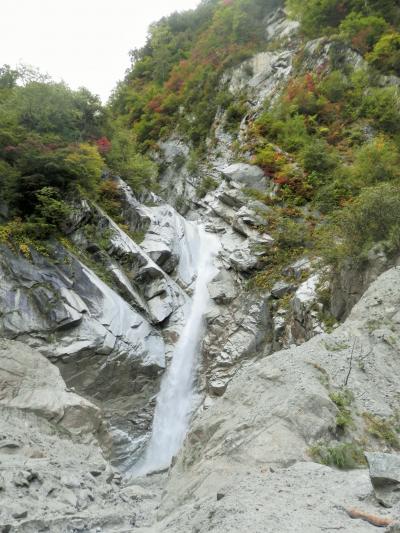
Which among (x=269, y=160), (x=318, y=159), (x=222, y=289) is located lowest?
(x=222, y=289)

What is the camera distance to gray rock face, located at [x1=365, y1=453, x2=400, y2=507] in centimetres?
417

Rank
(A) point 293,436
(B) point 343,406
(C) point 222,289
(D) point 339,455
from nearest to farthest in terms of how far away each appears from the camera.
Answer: (D) point 339,455
(A) point 293,436
(B) point 343,406
(C) point 222,289

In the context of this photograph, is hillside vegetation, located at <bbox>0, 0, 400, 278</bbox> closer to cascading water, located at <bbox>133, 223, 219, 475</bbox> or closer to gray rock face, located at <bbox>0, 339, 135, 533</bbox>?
cascading water, located at <bbox>133, 223, 219, 475</bbox>

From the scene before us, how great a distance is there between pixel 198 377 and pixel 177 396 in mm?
1122

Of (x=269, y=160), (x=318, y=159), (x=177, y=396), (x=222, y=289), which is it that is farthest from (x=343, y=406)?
(x=269, y=160)

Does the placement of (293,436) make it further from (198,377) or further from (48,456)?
(198,377)

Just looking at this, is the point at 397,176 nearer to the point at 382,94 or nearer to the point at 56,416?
the point at 382,94

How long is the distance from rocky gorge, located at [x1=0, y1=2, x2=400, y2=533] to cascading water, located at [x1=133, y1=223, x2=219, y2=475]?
10 cm

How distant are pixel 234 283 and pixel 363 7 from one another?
2235cm

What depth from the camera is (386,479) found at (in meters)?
4.26

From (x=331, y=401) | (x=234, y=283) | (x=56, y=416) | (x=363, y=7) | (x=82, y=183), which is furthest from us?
(x=363, y=7)

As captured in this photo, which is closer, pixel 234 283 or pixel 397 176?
pixel 397 176

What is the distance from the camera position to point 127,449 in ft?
39.2

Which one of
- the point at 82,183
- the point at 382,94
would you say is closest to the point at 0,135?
the point at 82,183
